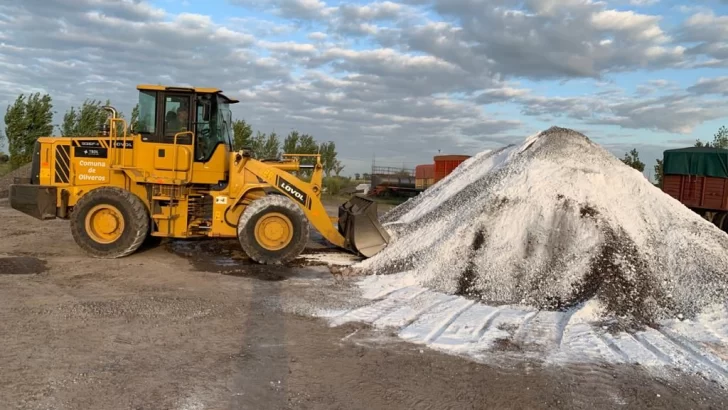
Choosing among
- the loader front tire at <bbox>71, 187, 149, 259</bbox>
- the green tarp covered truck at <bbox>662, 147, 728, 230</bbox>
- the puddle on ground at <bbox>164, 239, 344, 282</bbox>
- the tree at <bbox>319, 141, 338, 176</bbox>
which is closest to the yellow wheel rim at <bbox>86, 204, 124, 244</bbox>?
the loader front tire at <bbox>71, 187, 149, 259</bbox>

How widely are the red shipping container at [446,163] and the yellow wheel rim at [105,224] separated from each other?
1908 cm

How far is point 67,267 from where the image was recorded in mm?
8711

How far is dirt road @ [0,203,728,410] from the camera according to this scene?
4.13m

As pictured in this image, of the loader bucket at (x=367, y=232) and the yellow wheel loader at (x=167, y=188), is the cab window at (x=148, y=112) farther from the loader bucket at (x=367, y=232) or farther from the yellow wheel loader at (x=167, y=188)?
the loader bucket at (x=367, y=232)

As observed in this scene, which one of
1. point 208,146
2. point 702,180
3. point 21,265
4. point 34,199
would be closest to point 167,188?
point 208,146

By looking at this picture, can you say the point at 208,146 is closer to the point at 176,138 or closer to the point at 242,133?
the point at 176,138

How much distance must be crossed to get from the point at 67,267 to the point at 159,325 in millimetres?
3930

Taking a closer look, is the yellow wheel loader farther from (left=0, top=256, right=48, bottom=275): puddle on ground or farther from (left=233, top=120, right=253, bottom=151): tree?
(left=233, top=120, right=253, bottom=151): tree

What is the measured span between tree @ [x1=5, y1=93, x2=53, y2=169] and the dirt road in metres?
26.6

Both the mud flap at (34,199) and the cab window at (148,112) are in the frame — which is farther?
the cab window at (148,112)

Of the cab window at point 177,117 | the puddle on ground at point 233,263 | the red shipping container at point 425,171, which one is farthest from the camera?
the red shipping container at point 425,171

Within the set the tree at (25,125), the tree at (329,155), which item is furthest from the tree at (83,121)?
the tree at (329,155)

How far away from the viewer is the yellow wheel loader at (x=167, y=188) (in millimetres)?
9375

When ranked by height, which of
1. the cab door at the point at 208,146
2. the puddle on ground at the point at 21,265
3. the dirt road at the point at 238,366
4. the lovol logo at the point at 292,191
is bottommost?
the puddle on ground at the point at 21,265
